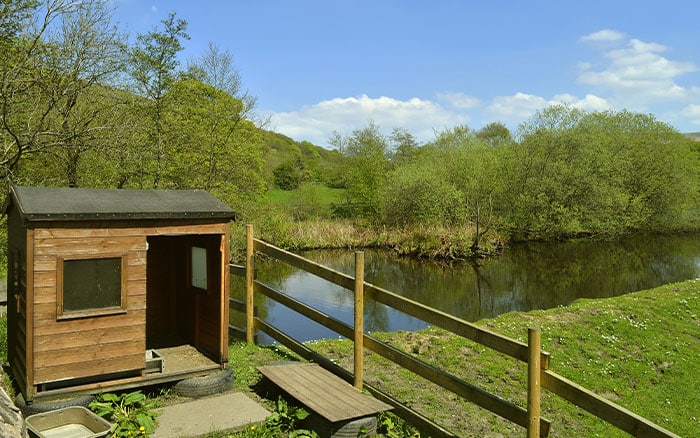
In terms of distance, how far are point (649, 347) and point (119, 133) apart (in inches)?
510

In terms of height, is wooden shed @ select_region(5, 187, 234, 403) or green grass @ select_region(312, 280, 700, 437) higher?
wooden shed @ select_region(5, 187, 234, 403)

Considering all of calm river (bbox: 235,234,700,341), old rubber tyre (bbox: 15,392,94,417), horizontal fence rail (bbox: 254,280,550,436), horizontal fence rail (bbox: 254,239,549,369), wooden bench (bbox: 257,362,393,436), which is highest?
horizontal fence rail (bbox: 254,239,549,369)

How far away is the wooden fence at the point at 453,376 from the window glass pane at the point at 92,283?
2.40 m

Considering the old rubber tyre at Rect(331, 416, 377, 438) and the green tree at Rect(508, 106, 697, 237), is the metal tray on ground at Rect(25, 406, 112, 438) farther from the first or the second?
the green tree at Rect(508, 106, 697, 237)

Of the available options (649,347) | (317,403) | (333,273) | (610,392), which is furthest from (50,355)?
(649,347)

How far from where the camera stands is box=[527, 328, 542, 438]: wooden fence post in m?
4.31

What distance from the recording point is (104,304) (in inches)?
226

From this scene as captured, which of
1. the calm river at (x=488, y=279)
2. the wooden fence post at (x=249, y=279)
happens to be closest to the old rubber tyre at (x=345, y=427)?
the wooden fence post at (x=249, y=279)

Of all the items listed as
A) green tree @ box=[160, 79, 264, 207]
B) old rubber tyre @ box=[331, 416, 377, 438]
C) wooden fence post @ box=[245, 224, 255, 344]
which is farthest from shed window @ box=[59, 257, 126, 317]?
green tree @ box=[160, 79, 264, 207]

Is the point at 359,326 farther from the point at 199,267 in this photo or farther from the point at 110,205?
the point at 110,205

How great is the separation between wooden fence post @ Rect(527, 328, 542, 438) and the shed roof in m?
3.95

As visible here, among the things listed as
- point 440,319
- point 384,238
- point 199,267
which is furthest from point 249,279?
point 384,238

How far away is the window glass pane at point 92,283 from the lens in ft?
18.2

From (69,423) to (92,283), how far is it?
Result: 1399 millimetres
